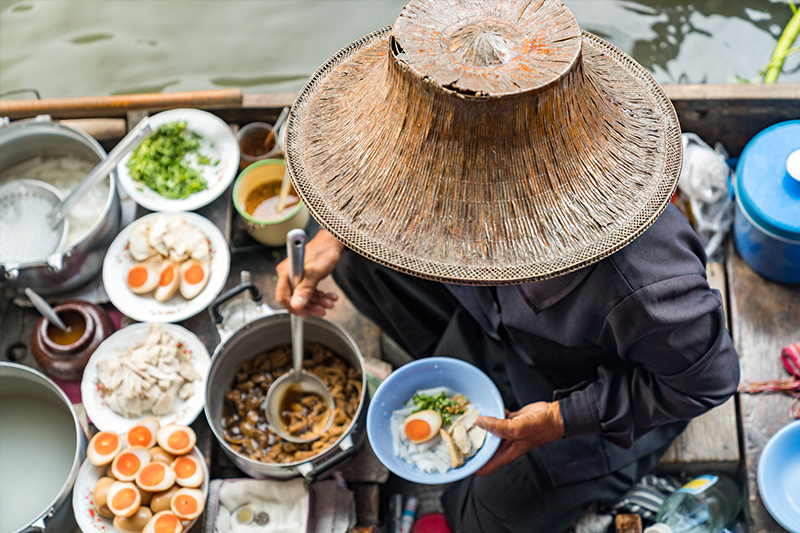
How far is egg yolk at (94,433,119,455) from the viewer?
88.3 inches

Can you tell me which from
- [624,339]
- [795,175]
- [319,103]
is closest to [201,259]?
[319,103]

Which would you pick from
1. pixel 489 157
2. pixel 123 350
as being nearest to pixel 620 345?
pixel 489 157

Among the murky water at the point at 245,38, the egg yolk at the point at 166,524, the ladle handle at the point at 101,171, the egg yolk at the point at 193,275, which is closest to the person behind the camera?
the egg yolk at the point at 166,524

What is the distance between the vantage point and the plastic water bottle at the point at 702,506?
2414 mm

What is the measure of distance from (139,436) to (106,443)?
0.12m

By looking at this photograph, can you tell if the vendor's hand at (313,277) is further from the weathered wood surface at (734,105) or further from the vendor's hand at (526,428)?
the weathered wood surface at (734,105)

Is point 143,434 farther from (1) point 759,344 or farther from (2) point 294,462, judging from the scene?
(1) point 759,344

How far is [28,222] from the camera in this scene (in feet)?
9.39

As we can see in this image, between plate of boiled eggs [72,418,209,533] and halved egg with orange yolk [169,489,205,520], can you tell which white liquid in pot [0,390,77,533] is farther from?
halved egg with orange yolk [169,489,205,520]

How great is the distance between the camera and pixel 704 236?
2.87 metres

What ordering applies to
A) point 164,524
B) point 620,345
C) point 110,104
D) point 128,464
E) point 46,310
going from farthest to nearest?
point 110,104
point 46,310
point 128,464
point 164,524
point 620,345

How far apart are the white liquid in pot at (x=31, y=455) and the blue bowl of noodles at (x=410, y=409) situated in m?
1.25

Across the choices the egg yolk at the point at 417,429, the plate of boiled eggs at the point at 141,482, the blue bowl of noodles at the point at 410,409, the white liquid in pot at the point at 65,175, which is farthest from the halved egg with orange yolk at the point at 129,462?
the white liquid in pot at the point at 65,175

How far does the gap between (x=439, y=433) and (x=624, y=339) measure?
2.66ft
